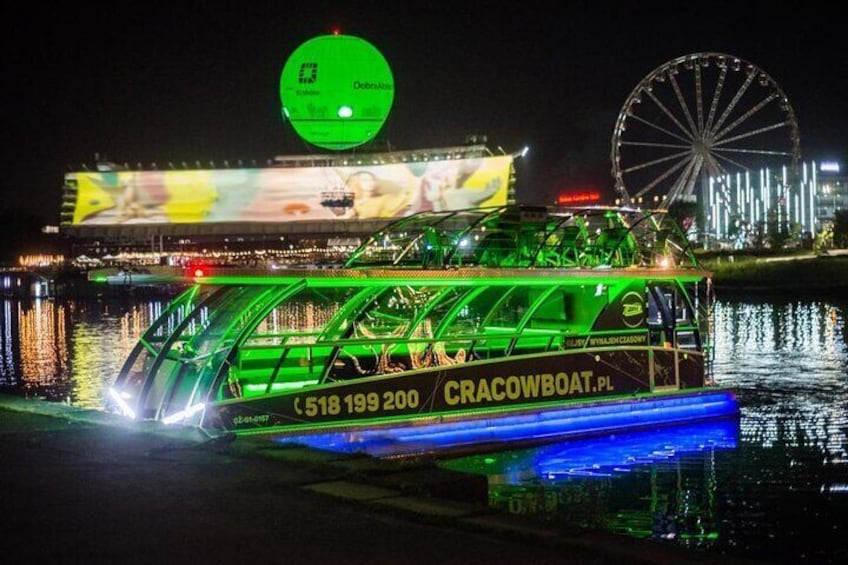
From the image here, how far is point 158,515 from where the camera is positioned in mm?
8570

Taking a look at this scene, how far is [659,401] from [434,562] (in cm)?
1339

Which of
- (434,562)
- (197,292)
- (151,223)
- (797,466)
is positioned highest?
(151,223)

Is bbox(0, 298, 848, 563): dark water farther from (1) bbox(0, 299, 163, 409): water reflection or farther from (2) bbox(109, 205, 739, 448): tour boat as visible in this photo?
(2) bbox(109, 205, 739, 448): tour boat

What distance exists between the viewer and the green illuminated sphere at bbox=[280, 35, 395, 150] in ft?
190

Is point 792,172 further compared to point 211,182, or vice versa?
point 211,182

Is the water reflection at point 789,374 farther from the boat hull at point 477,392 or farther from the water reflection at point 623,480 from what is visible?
the boat hull at point 477,392

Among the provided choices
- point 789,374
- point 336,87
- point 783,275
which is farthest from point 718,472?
point 783,275

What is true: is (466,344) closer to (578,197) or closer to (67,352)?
(67,352)

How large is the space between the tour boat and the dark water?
82cm

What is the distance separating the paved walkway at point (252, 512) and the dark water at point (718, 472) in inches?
87.5

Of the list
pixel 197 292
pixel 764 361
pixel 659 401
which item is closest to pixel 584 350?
pixel 659 401

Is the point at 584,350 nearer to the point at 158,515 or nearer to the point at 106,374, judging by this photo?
the point at 158,515

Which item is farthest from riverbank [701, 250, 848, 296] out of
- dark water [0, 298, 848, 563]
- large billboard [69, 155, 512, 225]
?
dark water [0, 298, 848, 563]

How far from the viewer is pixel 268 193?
80.4m
